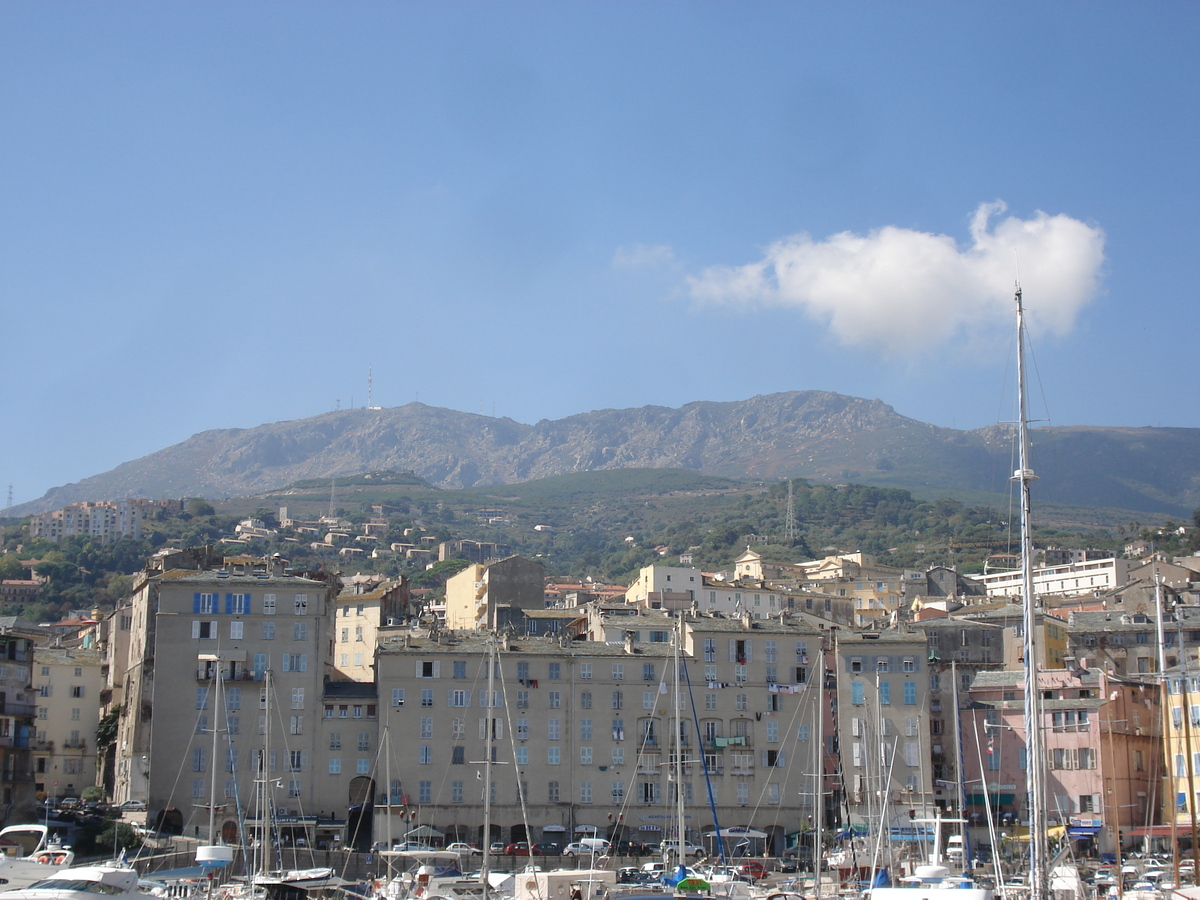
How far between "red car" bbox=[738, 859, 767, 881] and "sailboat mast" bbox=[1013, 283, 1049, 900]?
73.8 ft

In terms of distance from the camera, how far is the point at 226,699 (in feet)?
270

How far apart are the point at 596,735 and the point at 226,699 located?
21384 mm

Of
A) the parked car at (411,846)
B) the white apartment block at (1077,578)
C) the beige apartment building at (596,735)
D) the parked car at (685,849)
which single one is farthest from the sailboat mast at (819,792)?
the white apartment block at (1077,578)

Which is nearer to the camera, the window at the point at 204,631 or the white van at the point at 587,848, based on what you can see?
the white van at the point at 587,848

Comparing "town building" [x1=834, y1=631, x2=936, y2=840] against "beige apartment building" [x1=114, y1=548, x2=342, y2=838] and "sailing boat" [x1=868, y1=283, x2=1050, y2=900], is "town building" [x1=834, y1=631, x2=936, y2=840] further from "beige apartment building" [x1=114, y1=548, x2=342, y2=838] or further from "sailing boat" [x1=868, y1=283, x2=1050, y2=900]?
"beige apartment building" [x1=114, y1=548, x2=342, y2=838]

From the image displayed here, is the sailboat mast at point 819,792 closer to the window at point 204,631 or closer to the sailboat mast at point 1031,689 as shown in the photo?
the sailboat mast at point 1031,689

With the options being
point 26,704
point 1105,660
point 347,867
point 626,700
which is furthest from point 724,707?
point 26,704

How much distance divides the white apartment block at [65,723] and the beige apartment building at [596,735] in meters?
23.4

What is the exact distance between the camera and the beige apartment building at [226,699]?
3172 inches

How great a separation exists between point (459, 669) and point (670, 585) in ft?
191

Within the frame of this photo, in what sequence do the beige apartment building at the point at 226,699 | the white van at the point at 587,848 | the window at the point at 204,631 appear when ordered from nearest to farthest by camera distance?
1. the white van at the point at 587,848
2. the beige apartment building at the point at 226,699
3. the window at the point at 204,631

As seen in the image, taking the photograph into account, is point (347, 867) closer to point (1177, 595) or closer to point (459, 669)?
point (459, 669)

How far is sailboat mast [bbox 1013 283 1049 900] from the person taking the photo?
5078 centimetres

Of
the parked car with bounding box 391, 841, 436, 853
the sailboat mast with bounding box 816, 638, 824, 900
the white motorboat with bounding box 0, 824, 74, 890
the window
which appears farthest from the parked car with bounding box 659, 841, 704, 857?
the white motorboat with bounding box 0, 824, 74, 890
